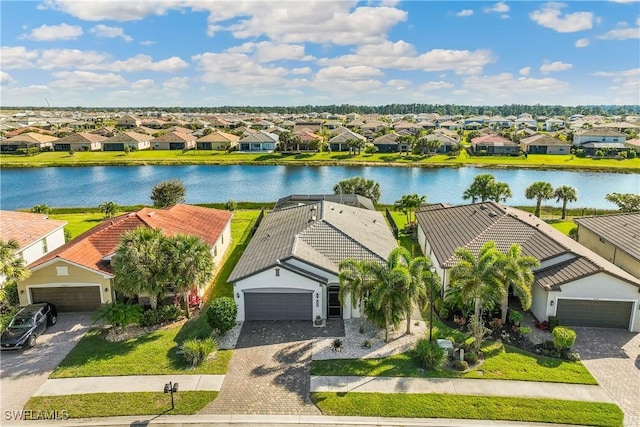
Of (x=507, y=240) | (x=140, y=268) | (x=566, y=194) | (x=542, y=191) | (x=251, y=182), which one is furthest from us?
(x=251, y=182)

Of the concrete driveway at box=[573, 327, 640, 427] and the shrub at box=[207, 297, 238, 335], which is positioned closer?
the concrete driveway at box=[573, 327, 640, 427]

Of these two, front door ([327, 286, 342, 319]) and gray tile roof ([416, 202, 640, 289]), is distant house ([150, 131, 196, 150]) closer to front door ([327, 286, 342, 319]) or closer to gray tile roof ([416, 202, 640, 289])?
gray tile roof ([416, 202, 640, 289])

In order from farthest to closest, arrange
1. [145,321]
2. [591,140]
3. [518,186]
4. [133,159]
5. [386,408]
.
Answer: [591,140]
[133,159]
[518,186]
[145,321]
[386,408]

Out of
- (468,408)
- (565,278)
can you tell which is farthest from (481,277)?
(565,278)

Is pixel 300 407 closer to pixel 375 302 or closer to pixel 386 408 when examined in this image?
pixel 386 408

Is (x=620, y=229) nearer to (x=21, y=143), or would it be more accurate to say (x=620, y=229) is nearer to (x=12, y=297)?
(x=12, y=297)

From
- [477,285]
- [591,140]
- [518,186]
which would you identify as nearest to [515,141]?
[591,140]

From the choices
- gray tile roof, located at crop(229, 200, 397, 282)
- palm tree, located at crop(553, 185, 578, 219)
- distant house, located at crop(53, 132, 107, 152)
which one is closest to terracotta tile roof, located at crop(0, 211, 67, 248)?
Result: gray tile roof, located at crop(229, 200, 397, 282)
